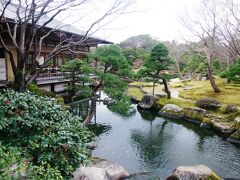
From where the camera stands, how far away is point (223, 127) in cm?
1473

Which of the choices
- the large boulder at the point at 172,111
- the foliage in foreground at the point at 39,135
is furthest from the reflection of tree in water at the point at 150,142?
the foliage in foreground at the point at 39,135

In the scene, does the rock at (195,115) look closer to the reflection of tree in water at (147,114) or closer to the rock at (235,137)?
the reflection of tree in water at (147,114)

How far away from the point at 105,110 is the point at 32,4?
1349 cm

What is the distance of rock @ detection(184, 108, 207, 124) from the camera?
17252 mm

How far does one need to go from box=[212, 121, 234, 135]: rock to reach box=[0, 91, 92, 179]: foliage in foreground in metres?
11.1

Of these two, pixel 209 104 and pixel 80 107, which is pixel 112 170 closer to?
pixel 80 107

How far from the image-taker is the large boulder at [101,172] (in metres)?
6.38

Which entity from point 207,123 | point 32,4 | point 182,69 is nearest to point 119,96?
point 207,123

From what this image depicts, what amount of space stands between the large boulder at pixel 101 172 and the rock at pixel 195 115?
382 inches

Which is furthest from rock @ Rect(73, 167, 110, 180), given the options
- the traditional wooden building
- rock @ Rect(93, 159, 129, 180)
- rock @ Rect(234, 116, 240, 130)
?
rock @ Rect(234, 116, 240, 130)

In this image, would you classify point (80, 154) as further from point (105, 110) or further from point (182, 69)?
point (182, 69)

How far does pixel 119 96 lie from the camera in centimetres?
1415

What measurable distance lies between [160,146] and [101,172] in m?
6.37

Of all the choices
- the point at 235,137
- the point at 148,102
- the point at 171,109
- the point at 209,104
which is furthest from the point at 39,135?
the point at 148,102
